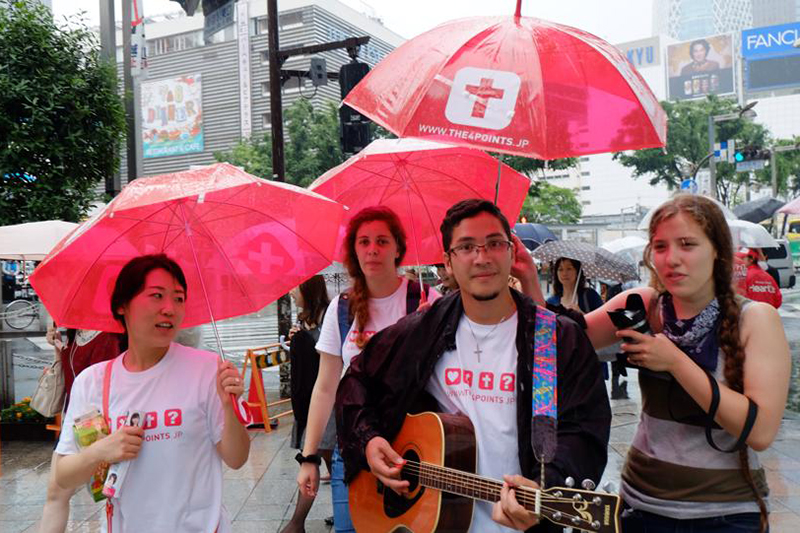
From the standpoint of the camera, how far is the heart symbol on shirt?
7.68 feet

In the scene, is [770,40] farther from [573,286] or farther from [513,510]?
[513,510]

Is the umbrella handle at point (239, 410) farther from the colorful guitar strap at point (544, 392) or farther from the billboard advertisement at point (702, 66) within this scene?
the billboard advertisement at point (702, 66)

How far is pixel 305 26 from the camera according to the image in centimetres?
6925

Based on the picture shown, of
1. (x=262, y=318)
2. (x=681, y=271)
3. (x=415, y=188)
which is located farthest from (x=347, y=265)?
(x=262, y=318)

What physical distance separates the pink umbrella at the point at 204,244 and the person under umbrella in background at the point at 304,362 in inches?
67.5

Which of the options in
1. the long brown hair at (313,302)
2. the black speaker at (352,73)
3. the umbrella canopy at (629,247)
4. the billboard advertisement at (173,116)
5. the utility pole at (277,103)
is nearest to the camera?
the long brown hair at (313,302)

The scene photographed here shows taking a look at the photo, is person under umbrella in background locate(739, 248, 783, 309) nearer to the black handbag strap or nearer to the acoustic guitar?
the black handbag strap

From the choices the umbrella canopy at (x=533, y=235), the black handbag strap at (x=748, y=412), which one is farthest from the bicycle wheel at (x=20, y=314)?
the black handbag strap at (x=748, y=412)

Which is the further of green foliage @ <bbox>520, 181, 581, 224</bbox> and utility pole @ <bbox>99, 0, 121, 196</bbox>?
green foliage @ <bbox>520, 181, 581, 224</bbox>

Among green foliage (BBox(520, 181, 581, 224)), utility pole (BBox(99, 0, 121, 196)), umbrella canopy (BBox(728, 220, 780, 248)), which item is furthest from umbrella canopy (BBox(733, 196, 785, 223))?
green foliage (BBox(520, 181, 581, 224))

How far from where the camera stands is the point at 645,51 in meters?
124

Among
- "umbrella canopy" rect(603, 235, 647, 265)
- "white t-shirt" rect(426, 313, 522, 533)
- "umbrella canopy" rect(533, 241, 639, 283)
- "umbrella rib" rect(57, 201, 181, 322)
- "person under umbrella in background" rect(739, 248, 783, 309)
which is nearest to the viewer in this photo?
"white t-shirt" rect(426, 313, 522, 533)

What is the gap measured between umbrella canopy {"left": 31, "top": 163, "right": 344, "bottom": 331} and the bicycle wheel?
18.8m

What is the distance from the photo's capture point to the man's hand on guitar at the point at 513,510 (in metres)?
1.99
